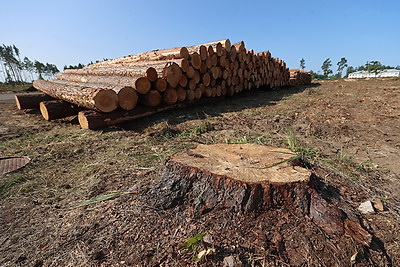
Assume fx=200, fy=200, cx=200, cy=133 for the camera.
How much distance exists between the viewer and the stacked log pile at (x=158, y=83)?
408cm

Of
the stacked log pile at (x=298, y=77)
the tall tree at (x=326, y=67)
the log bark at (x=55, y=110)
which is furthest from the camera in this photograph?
the tall tree at (x=326, y=67)

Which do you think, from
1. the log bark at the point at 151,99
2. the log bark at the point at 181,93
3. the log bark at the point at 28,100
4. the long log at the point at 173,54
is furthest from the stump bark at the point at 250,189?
the log bark at the point at 28,100

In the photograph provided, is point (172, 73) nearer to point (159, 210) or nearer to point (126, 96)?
point (126, 96)

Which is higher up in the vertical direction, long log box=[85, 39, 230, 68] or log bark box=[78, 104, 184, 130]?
long log box=[85, 39, 230, 68]

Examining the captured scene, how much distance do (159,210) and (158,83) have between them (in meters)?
3.57

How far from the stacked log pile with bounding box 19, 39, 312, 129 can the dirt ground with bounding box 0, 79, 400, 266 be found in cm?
66

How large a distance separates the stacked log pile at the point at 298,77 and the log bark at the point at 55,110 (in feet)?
40.6

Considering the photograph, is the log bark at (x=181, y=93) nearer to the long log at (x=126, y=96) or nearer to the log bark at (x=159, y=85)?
the log bark at (x=159, y=85)

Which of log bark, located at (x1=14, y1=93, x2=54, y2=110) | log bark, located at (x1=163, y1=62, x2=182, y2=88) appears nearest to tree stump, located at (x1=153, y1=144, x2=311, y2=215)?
log bark, located at (x1=163, y1=62, x2=182, y2=88)

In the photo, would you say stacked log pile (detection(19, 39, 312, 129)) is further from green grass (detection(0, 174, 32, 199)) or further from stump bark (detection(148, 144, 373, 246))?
stump bark (detection(148, 144, 373, 246))

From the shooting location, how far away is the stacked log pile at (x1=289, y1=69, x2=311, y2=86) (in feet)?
45.0

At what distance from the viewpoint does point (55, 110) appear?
5188 millimetres

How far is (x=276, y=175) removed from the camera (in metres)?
1.44

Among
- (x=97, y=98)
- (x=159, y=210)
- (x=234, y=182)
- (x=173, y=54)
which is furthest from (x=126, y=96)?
(x=234, y=182)
